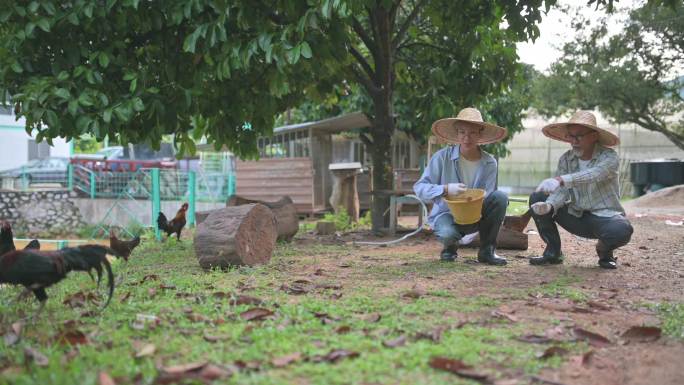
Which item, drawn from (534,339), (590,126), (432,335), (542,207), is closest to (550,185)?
(542,207)

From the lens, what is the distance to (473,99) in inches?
338

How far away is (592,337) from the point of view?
3379 millimetres

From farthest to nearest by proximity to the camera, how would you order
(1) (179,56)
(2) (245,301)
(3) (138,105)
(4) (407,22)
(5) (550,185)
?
1. (4) (407,22)
2. (1) (179,56)
3. (3) (138,105)
4. (5) (550,185)
5. (2) (245,301)

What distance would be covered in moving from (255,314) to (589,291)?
243 cm

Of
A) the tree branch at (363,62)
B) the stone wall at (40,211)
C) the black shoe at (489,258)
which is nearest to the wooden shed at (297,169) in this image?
the tree branch at (363,62)

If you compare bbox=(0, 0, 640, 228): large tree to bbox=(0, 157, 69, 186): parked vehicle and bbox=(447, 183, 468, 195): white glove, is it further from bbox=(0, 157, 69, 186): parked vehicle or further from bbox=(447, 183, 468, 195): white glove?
bbox=(0, 157, 69, 186): parked vehicle

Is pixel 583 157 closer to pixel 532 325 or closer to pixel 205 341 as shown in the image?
pixel 532 325

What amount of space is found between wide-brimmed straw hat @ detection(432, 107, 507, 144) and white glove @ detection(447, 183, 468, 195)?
66 cm

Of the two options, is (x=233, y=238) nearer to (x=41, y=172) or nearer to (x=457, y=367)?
(x=457, y=367)

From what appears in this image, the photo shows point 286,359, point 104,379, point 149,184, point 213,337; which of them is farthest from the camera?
point 149,184

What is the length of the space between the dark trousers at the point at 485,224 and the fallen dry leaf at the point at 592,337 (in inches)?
97.5

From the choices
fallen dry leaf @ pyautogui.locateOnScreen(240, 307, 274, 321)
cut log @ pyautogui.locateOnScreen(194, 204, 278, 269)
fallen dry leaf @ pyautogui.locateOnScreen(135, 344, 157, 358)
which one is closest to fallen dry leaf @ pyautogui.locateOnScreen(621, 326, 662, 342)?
fallen dry leaf @ pyautogui.locateOnScreen(240, 307, 274, 321)

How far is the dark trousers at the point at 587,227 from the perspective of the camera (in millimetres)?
5438

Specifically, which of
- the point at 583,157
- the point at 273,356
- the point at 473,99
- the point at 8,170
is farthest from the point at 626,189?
the point at 273,356
